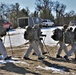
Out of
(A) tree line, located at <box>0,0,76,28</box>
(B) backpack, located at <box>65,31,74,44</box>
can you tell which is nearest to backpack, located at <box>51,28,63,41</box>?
(B) backpack, located at <box>65,31,74,44</box>

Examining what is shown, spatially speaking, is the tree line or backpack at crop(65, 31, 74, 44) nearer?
backpack at crop(65, 31, 74, 44)

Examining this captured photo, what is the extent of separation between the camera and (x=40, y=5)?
7206cm

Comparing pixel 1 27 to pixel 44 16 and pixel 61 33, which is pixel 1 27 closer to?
pixel 61 33

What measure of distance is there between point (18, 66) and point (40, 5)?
2465 inches

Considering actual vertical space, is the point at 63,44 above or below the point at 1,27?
below

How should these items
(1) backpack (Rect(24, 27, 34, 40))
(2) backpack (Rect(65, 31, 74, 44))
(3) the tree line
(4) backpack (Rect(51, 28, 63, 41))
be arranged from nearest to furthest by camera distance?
(1) backpack (Rect(24, 27, 34, 40))
(2) backpack (Rect(65, 31, 74, 44))
(4) backpack (Rect(51, 28, 63, 41))
(3) the tree line

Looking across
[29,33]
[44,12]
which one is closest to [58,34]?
[29,33]

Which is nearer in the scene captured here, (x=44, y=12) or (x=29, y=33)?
(x=29, y=33)

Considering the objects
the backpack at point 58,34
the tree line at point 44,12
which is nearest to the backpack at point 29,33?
the backpack at point 58,34

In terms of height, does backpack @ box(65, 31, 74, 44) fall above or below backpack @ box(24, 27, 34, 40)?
below

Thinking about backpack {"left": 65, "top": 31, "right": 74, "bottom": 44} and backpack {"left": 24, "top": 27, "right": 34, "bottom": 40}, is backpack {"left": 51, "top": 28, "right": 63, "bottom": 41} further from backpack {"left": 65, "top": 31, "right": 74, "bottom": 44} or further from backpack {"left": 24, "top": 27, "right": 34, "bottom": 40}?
backpack {"left": 24, "top": 27, "right": 34, "bottom": 40}

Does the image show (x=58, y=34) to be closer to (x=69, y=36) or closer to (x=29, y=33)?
(x=69, y=36)

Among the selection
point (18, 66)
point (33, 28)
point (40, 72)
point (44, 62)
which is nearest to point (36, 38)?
point (33, 28)

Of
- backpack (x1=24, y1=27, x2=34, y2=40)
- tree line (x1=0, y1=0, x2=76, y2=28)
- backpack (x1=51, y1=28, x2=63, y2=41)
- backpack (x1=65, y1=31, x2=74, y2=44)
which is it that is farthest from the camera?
tree line (x1=0, y1=0, x2=76, y2=28)
